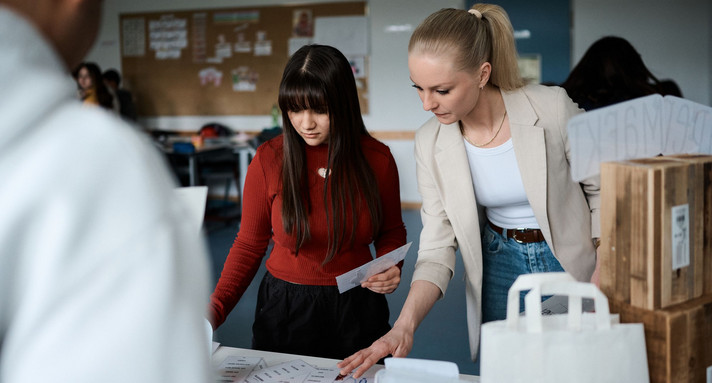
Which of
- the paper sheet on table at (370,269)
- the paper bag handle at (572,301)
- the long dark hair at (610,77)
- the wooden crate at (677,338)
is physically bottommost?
the paper sheet on table at (370,269)

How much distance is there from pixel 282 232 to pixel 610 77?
180cm

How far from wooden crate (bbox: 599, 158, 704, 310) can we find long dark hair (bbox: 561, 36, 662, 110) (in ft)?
6.11

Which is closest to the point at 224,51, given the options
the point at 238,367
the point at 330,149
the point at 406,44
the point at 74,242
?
the point at 406,44

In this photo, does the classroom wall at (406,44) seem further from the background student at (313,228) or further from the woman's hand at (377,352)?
the woman's hand at (377,352)

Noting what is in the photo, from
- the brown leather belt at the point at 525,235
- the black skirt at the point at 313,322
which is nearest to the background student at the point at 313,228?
the black skirt at the point at 313,322

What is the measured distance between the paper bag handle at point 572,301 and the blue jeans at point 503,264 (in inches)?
29.4

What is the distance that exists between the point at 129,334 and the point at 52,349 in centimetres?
4

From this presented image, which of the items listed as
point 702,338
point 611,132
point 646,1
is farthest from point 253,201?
point 646,1

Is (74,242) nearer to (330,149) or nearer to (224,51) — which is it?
(330,149)

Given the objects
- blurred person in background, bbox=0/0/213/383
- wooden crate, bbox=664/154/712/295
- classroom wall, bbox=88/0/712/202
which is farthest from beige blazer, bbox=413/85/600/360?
classroom wall, bbox=88/0/712/202

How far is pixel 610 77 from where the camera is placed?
8.73ft

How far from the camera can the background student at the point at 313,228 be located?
5.18 ft

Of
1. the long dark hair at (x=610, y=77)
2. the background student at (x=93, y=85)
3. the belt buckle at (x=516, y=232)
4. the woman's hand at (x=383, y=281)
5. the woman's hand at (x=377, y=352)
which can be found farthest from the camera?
the background student at (x=93, y=85)

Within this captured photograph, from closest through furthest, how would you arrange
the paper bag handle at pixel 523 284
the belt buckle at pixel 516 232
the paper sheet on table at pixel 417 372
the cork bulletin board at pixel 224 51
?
the paper bag handle at pixel 523 284, the paper sheet on table at pixel 417 372, the belt buckle at pixel 516 232, the cork bulletin board at pixel 224 51
